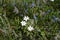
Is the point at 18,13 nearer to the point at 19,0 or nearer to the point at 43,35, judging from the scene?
the point at 19,0

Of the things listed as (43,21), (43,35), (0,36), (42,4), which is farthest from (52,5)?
(0,36)

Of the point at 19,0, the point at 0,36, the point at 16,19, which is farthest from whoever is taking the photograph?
the point at 19,0

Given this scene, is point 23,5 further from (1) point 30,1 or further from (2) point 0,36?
(2) point 0,36

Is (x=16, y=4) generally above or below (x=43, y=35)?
above

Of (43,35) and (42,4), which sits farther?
(42,4)

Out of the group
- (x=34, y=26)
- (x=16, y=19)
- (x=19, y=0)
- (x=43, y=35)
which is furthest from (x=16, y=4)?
(x=43, y=35)

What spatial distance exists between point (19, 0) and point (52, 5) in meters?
0.68

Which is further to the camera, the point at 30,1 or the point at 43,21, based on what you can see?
the point at 30,1

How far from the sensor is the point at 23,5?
4066mm

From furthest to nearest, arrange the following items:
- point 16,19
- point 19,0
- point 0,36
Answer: point 19,0 → point 16,19 → point 0,36

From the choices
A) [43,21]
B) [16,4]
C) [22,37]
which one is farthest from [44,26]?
[16,4]

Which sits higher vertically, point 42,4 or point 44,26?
point 42,4

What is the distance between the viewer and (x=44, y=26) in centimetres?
381

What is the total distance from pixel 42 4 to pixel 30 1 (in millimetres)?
250
